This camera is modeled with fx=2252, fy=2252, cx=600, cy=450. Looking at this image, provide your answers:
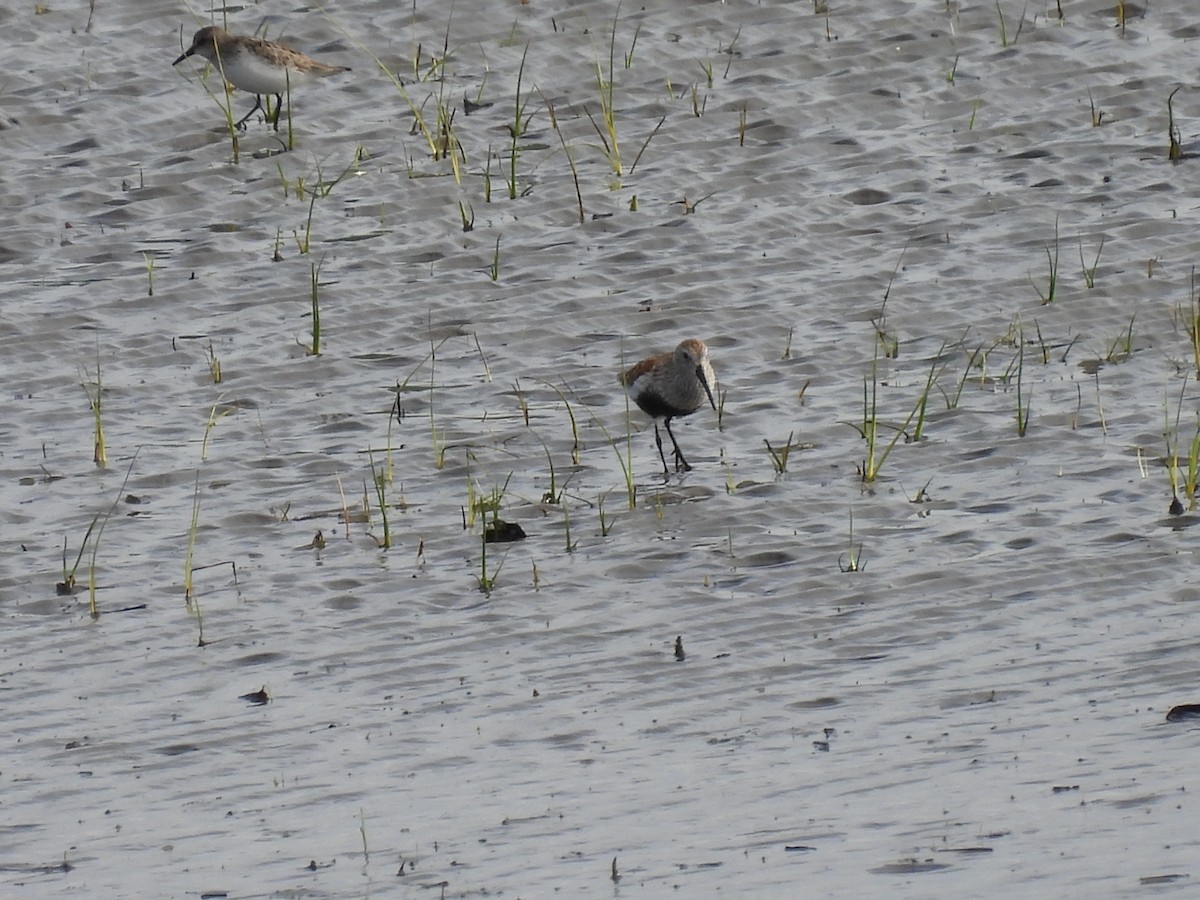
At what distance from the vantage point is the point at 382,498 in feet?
29.3

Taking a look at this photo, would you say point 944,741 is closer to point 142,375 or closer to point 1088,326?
point 1088,326

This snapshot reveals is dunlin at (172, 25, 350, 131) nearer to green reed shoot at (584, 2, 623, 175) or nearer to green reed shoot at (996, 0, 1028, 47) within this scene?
green reed shoot at (584, 2, 623, 175)

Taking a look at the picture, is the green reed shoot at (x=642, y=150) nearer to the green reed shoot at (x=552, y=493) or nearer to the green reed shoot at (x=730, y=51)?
the green reed shoot at (x=730, y=51)

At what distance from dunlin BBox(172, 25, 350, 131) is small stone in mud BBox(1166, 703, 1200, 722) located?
27.4ft

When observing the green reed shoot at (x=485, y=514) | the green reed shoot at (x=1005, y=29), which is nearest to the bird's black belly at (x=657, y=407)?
the green reed shoot at (x=485, y=514)

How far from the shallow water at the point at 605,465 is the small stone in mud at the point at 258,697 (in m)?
0.05

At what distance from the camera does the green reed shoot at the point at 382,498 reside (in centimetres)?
887

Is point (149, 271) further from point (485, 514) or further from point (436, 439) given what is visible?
point (485, 514)

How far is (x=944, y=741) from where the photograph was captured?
6.92m

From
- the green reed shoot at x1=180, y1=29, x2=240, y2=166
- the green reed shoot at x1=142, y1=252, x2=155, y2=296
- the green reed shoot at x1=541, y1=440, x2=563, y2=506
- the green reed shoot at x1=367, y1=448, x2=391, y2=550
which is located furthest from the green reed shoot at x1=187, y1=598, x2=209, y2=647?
the green reed shoot at x1=180, y1=29, x2=240, y2=166

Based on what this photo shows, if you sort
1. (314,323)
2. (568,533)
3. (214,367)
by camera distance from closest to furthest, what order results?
(568,533)
(214,367)
(314,323)

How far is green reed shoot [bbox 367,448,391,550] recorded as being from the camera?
349 inches

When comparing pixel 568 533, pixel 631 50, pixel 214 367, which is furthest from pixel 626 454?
pixel 631 50

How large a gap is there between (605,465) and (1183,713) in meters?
3.63
